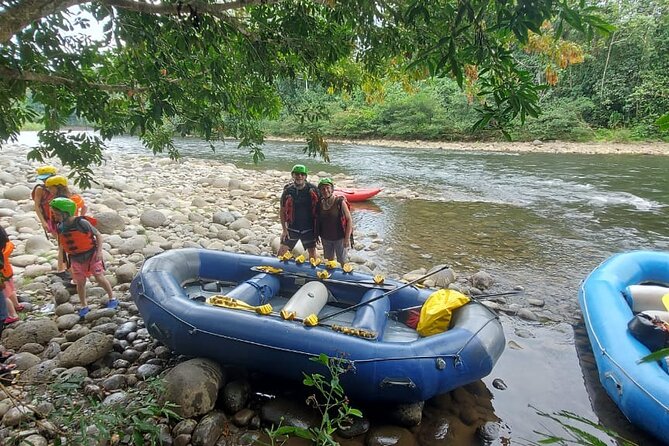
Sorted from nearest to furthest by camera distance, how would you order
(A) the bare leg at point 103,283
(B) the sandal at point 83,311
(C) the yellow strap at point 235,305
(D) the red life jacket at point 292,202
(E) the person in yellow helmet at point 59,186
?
1. (C) the yellow strap at point 235,305
2. (B) the sandal at point 83,311
3. (A) the bare leg at point 103,283
4. (E) the person in yellow helmet at point 59,186
5. (D) the red life jacket at point 292,202

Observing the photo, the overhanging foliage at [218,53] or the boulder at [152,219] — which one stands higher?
the overhanging foliage at [218,53]

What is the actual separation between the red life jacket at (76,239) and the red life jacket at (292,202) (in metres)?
2.05

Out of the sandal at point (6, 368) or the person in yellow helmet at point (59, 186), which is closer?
the sandal at point (6, 368)

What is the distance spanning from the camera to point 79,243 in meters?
3.67

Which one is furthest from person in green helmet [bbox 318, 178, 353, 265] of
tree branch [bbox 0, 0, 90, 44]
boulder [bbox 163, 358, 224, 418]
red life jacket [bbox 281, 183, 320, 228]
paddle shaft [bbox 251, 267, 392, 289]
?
tree branch [bbox 0, 0, 90, 44]

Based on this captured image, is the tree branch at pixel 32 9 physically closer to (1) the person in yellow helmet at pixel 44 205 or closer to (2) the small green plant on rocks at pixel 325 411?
(2) the small green plant on rocks at pixel 325 411

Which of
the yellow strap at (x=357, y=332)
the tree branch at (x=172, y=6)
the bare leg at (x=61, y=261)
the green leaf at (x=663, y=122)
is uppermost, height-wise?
the tree branch at (x=172, y=6)

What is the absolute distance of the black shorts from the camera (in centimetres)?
488

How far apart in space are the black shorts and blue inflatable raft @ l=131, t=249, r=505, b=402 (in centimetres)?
113

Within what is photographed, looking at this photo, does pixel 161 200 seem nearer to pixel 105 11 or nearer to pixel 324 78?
pixel 324 78

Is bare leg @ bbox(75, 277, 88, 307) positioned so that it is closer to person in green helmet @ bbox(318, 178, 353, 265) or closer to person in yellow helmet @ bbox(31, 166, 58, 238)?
person in yellow helmet @ bbox(31, 166, 58, 238)

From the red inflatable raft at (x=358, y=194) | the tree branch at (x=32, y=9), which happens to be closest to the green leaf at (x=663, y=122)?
the tree branch at (x=32, y=9)

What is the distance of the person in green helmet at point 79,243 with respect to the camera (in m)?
3.62

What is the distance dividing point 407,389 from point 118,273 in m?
3.57
